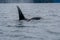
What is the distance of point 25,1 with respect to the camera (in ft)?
209

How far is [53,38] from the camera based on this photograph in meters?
10.1

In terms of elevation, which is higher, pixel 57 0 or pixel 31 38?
pixel 31 38

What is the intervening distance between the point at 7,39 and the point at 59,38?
90.5 inches

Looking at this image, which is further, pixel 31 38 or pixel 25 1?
pixel 25 1

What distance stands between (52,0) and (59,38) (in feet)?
158

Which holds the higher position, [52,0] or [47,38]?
[47,38]

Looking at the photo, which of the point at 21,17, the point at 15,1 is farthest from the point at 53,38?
the point at 15,1

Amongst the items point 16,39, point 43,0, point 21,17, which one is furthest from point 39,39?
point 43,0

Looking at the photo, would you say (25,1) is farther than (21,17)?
Yes

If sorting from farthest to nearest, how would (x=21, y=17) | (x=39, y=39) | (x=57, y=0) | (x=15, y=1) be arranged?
(x=15, y=1) < (x=57, y=0) < (x=21, y=17) < (x=39, y=39)

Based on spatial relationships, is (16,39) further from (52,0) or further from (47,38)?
(52,0)

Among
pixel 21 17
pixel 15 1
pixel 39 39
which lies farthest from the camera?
pixel 15 1

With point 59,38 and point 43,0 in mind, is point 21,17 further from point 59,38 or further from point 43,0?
point 43,0

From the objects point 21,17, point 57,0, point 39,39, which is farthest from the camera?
point 57,0
